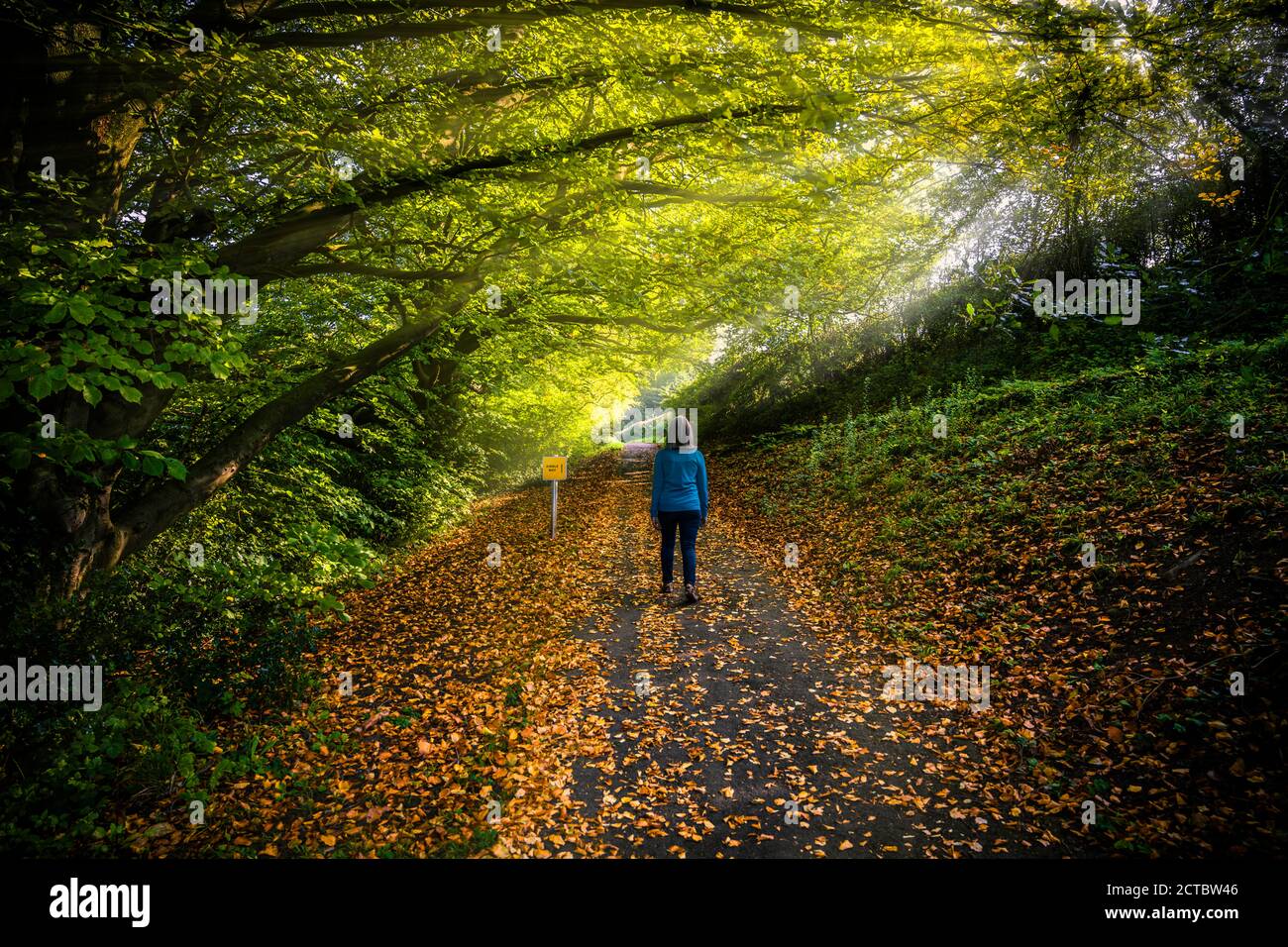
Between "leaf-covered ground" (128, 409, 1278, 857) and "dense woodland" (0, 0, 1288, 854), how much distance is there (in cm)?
6

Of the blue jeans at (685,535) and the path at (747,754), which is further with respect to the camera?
the blue jeans at (685,535)

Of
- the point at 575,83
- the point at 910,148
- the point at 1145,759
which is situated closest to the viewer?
the point at 1145,759

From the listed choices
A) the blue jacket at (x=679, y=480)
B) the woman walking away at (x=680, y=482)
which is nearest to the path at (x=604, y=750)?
the woman walking away at (x=680, y=482)

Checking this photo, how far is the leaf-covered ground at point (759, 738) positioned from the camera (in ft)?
11.1

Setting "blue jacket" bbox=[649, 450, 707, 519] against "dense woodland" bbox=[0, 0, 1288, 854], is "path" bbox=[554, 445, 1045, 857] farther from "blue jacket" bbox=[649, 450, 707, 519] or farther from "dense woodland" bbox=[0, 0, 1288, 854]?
"blue jacket" bbox=[649, 450, 707, 519]

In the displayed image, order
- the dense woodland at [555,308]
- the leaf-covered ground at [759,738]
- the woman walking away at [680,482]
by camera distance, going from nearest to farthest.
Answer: the leaf-covered ground at [759,738] → the dense woodland at [555,308] → the woman walking away at [680,482]

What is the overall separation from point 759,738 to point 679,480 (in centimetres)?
342

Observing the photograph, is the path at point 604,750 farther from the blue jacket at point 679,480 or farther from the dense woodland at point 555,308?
the blue jacket at point 679,480

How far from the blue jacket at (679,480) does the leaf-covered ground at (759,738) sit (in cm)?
154

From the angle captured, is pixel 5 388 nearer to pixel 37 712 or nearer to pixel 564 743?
pixel 37 712

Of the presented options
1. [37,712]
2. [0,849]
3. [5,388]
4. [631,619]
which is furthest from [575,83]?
[0,849]

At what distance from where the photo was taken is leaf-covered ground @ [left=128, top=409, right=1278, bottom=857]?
3377 mm

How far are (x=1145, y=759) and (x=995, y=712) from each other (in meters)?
0.99

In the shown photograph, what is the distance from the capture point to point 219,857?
3.34 m
